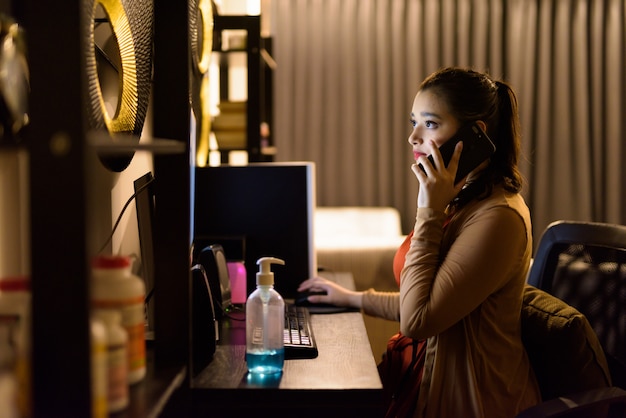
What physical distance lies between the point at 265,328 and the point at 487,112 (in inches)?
27.0

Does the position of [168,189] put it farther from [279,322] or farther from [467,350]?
[467,350]

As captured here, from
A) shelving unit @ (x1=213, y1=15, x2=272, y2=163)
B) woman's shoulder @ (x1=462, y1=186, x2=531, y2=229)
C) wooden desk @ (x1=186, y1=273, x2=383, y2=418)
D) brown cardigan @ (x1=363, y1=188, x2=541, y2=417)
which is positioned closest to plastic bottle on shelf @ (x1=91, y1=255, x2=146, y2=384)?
wooden desk @ (x1=186, y1=273, x2=383, y2=418)

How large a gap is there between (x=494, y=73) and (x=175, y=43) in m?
4.09

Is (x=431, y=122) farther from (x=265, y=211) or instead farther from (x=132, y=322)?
(x=132, y=322)

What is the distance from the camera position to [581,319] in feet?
4.34

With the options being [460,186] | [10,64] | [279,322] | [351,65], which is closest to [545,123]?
[351,65]

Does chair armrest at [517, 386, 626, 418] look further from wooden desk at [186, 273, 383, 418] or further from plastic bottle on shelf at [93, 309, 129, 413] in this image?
plastic bottle on shelf at [93, 309, 129, 413]

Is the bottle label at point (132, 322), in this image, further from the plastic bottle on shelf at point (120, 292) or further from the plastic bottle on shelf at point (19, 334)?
the plastic bottle on shelf at point (19, 334)

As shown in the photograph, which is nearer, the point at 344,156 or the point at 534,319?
the point at 534,319

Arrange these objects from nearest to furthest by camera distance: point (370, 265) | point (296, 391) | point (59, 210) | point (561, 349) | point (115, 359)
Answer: point (59, 210)
point (115, 359)
point (296, 391)
point (561, 349)
point (370, 265)

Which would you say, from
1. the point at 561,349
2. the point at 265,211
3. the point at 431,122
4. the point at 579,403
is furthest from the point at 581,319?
the point at 265,211

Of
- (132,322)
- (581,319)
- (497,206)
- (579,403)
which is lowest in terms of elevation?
(579,403)

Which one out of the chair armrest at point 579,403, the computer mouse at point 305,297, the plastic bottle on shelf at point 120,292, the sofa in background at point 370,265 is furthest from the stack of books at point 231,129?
the plastic bottle on shelf at point 120,292

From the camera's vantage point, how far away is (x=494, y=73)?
15.9ft
